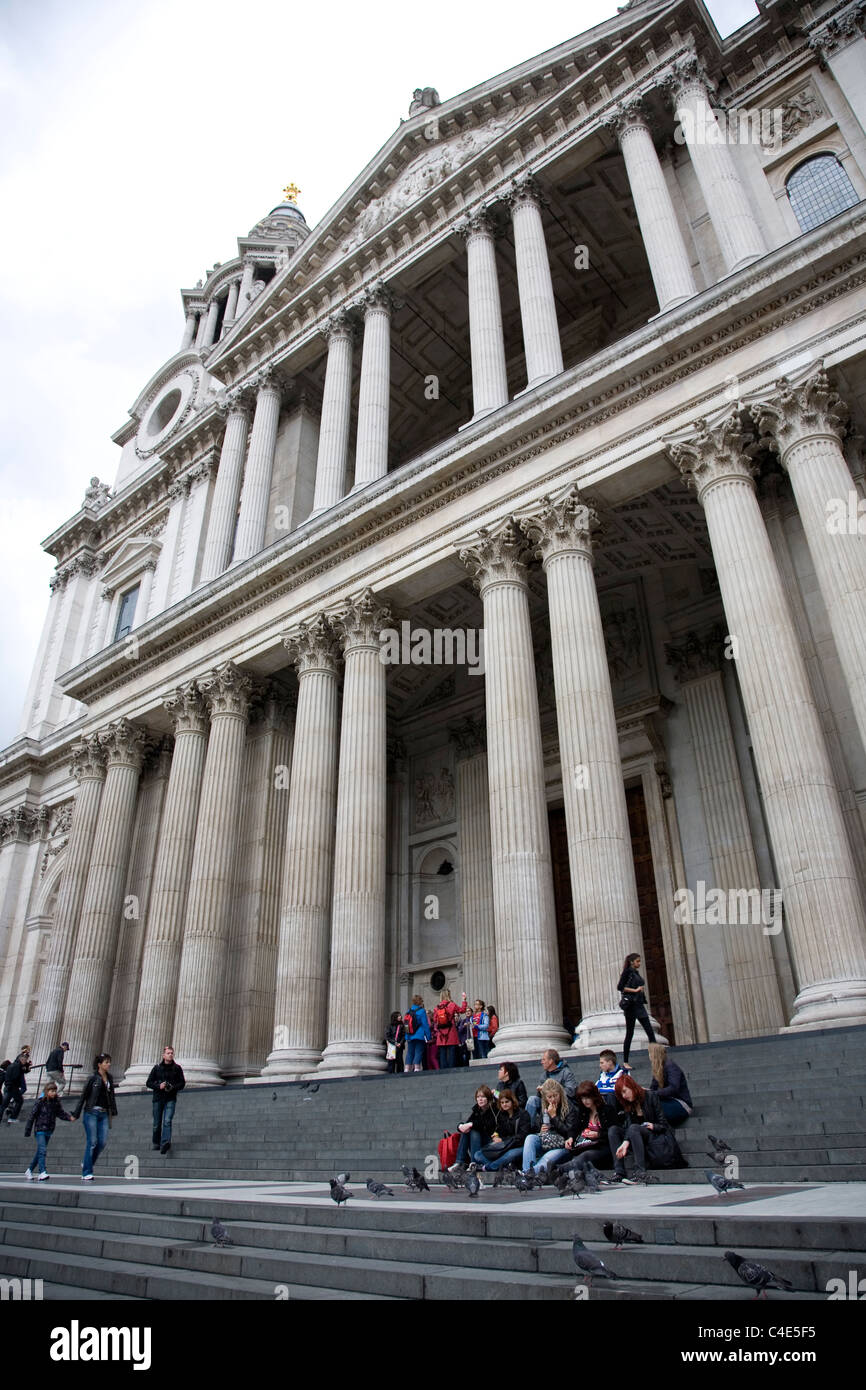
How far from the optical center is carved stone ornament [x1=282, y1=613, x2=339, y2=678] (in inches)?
824

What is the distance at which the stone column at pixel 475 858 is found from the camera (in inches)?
898

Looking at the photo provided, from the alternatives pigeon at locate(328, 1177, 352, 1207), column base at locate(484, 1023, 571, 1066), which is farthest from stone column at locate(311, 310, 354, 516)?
pigeon at locate(328, 1177, 352, 1207)

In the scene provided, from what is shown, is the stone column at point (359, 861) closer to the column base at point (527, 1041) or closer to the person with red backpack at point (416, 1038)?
the person with red backpack at point (416, 1038)

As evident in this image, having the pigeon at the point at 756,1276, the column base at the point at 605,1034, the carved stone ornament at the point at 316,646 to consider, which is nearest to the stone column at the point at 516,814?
the column base at the point at 605,1034

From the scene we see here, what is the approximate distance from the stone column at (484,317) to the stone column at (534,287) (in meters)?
0.71

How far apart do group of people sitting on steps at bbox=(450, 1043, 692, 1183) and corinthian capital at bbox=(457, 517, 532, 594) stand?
1017 cm

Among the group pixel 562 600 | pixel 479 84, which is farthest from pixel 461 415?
pixel 562 600

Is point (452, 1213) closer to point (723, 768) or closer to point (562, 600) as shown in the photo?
point (562, 600)

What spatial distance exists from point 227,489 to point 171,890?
12.5 m

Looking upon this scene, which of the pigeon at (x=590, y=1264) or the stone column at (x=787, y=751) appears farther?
the stone column at (x=787, y=751)

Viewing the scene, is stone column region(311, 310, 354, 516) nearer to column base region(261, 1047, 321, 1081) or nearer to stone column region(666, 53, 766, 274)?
stone column region(666, 53, 766, 274)

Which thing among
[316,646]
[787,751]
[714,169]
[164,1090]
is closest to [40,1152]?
[164,1090]

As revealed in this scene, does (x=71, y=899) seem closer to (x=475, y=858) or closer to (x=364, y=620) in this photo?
(x=475, y=858)

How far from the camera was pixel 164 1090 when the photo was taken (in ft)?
43.5
